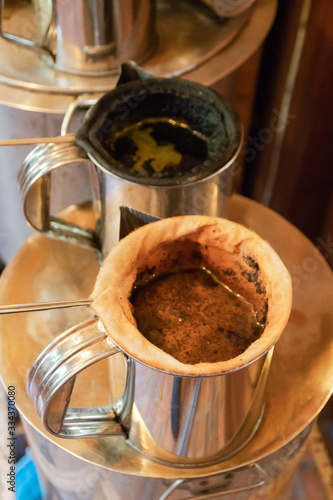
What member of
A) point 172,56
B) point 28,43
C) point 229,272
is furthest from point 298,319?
point 28,43

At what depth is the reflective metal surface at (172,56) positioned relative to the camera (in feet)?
2.81

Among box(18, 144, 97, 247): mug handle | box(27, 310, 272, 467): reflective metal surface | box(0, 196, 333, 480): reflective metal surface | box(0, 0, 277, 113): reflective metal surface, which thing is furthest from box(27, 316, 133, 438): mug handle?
box(0, 0, 277, 113): reflective metal surface

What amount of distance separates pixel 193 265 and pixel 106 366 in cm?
18

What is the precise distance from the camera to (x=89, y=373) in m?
0.69

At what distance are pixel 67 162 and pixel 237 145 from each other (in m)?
0.19

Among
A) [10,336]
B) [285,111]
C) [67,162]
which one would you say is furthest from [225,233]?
[285,111]

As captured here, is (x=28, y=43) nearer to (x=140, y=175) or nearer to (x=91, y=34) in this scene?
(x=91, y=34)

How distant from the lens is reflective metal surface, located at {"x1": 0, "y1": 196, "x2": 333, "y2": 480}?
618 millimetres

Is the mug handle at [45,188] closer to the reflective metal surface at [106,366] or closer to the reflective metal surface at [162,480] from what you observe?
the reflective metal surface at [106,366]

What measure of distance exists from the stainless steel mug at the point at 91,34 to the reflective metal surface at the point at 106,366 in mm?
A: 246

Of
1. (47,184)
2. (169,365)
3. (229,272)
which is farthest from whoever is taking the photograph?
(47,184)

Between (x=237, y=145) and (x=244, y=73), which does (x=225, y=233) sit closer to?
(x=237, y=145)

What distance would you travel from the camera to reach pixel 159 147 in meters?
0.72

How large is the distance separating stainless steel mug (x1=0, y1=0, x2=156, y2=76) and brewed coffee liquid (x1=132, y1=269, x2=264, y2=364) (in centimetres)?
44
